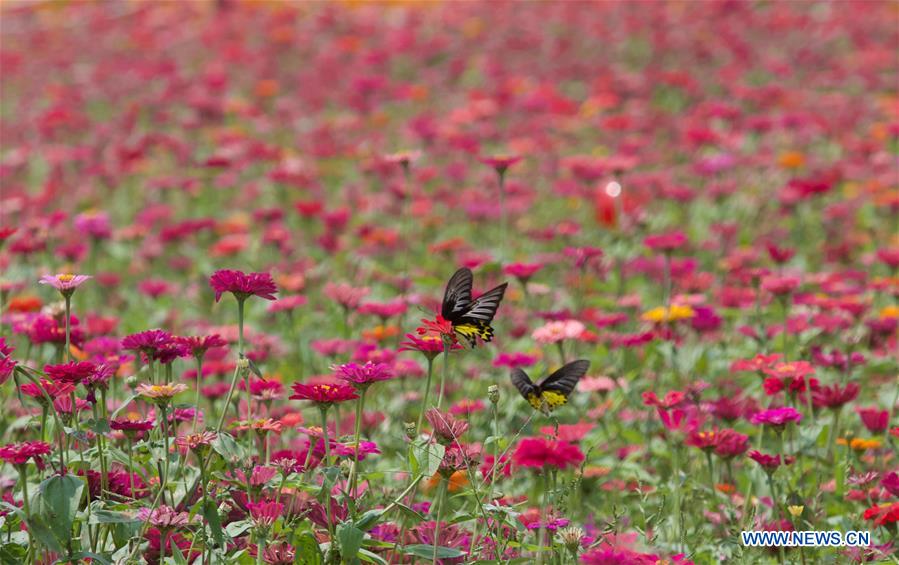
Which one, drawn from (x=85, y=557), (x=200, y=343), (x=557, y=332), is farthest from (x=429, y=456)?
(x=557, y=332)

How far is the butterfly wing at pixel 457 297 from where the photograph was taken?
2520 mm

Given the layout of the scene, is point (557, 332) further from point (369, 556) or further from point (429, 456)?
point (369, 556)

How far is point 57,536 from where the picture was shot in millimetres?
2021

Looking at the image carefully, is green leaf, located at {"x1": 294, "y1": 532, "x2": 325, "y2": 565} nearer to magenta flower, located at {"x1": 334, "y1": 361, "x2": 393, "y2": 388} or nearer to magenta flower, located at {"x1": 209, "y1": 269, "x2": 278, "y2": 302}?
magenta flower, located at {"x1": 334, "y1": 361, "x2": 393, "y2": 388}

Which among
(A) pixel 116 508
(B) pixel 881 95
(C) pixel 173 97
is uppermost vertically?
(A) pixel 116 508

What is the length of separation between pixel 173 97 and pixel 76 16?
801 centimetres

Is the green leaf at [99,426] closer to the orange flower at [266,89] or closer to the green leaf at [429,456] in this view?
the green leaf at [429,456]

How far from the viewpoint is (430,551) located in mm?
2150

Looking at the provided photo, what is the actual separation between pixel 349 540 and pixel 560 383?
732mm

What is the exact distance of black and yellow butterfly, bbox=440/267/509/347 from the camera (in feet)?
8.29

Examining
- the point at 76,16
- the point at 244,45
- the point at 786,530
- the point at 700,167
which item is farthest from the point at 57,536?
the point at 76,16

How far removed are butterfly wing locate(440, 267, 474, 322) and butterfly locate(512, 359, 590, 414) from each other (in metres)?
0.20

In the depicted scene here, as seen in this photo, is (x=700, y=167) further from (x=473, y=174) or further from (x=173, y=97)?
(x=173, y=97)

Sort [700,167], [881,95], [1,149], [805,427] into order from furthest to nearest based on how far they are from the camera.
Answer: [881,95], [1,149], [700,167], [805,427]
